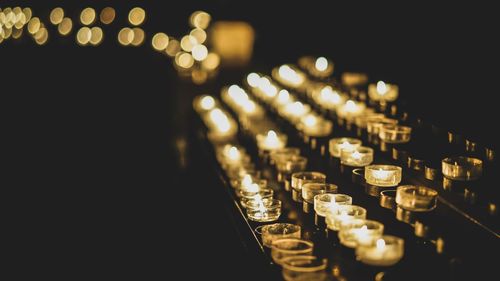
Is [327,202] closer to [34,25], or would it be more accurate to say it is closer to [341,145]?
[341,145]

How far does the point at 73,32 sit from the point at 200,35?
3241 mm

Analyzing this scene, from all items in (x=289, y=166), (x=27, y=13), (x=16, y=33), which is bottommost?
(x=289, y=166)

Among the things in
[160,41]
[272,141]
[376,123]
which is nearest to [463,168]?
[376,123]

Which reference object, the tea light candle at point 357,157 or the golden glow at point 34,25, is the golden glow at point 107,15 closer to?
the golden glow at point 34,25

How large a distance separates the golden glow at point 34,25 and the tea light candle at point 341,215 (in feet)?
38.9

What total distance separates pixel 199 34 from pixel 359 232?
9.91 meters

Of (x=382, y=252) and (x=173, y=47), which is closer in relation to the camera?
(x=382, y=252)

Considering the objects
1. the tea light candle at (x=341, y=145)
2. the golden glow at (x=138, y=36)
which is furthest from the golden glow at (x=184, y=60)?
the tea light candle at (x=341, y=145)

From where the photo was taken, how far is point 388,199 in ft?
7.43

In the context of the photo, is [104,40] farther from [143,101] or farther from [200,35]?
[143,101]

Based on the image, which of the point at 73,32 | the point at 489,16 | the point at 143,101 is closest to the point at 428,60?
the point at 489,16

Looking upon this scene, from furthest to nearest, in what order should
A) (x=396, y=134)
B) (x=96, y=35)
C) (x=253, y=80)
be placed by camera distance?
(x=96, y=35) → (x=253, y=80) → (x=396, y=134)

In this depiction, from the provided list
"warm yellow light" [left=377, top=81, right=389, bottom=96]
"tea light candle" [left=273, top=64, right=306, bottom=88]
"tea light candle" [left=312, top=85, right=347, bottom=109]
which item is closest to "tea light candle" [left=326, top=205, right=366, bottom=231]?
"warm yellow light" [left=377, top=81, right=389, bottom=96]

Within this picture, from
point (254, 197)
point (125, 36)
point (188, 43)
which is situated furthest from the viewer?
point (125, 36)
